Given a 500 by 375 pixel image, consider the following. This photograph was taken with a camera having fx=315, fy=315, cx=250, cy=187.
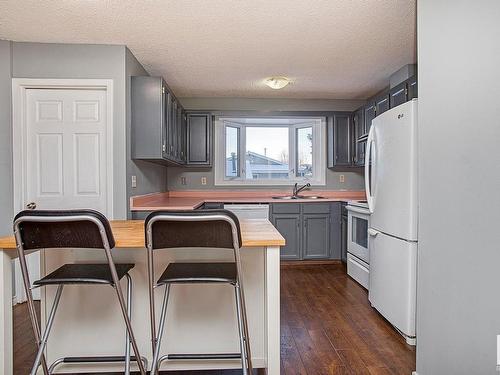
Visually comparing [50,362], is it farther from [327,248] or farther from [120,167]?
[327,248]

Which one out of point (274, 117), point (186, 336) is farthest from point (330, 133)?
point (186, 336)

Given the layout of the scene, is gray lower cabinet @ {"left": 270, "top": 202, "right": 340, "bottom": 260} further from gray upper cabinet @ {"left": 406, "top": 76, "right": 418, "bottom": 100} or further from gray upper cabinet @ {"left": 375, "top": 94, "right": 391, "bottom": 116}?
gray upper cabinet @ {"left": 406, "top": 76, "right": 418, "bottom": 100}

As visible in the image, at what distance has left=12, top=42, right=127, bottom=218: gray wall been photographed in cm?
274

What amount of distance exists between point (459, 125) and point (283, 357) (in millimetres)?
1578

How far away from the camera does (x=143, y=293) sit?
168 cm

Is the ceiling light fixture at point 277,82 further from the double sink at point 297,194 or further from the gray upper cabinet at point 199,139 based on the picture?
the double sink at point 297,194

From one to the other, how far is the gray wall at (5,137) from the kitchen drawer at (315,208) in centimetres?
308

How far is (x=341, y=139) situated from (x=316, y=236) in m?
1.44

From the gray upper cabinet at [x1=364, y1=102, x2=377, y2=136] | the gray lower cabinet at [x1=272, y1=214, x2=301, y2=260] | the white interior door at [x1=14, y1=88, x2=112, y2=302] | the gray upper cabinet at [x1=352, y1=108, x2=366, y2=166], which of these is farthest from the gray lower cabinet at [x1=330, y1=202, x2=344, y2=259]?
the white interior door at [x1=14, y1=88, x2=112, y2=302]

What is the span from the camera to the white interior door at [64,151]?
2.77m

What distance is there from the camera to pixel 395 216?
2199 millimetres

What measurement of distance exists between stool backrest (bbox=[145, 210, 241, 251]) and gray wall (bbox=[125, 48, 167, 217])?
5.83ft

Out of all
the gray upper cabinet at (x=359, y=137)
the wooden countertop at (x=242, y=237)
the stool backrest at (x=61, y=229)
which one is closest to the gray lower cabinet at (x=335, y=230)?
the gray upper cabinet at (x=359, y=137)

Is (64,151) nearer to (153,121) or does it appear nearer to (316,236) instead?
(153,121)
